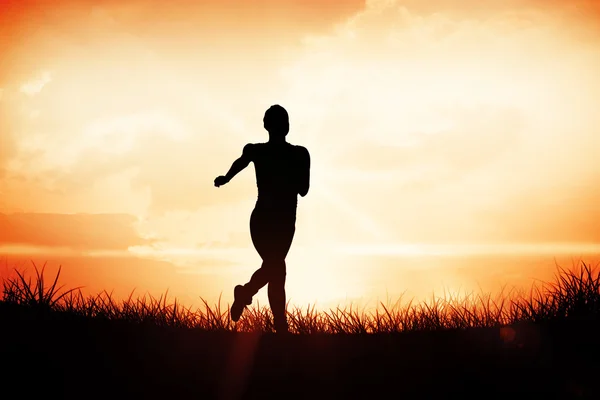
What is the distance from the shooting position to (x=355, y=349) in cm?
725

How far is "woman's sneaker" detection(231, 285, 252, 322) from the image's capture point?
8016 mm

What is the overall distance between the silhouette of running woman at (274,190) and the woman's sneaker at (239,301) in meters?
0.14

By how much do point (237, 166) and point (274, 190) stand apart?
0.57m

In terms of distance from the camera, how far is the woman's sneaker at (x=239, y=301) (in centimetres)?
802

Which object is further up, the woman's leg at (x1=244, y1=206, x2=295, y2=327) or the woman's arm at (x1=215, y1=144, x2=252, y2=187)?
the woman's arm at (x1=215, y1=144, x2=252, y2=187)

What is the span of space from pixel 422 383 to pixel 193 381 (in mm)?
2137

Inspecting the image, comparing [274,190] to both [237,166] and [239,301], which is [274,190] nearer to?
[237,166]

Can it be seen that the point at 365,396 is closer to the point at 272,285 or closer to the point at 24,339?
the point at 272,285

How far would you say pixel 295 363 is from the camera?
670 centimetres

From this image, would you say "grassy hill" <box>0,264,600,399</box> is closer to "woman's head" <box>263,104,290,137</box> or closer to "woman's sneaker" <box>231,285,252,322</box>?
"woman's sneaker" <box>231,285,252,322</box>

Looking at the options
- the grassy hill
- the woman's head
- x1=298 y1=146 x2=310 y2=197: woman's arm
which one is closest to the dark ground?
the grassy hill

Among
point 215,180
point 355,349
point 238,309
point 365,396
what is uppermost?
point 215,180

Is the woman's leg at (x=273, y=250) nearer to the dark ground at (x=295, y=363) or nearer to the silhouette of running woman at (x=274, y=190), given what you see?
the silhouette of running woman at (x=274, y=190)

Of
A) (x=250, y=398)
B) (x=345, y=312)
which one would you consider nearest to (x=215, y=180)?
(x=345, y=312)
